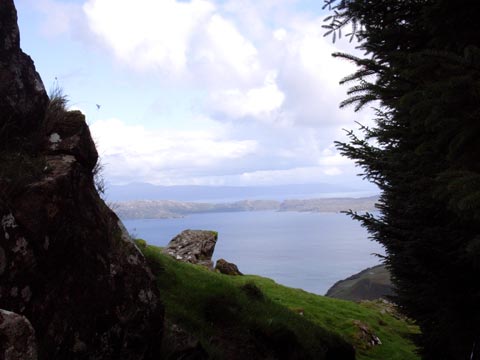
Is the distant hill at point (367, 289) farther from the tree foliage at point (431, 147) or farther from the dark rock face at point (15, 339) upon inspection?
the dark rock face at point (15, 339)

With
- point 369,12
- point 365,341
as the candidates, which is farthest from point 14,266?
point 365,341

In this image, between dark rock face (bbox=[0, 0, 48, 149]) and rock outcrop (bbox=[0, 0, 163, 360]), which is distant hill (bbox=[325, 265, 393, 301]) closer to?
rock outcrop (bbox=[0, 0, 163, 360])

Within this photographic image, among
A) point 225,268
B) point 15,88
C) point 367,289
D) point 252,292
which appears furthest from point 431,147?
point 367,289

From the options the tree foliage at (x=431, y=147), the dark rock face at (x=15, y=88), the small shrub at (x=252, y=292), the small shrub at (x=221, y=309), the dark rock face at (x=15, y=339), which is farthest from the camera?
the small shrub at (x=252, y=292)

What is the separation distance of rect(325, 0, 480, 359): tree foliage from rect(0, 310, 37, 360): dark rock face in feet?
15.7

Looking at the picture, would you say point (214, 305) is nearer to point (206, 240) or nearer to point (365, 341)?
point (365, 341)

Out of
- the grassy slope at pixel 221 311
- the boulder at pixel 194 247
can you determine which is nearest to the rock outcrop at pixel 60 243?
the grassy slope at pixel 221 311

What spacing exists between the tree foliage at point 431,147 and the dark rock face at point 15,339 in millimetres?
4774

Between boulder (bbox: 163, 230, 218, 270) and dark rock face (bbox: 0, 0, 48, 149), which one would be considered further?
boulder (bbox: 163, 230, 218, 270)

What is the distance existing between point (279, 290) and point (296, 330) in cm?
1617

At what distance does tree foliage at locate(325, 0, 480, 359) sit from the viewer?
15.4ft

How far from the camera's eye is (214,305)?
11516 millimetres

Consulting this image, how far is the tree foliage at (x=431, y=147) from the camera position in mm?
4707

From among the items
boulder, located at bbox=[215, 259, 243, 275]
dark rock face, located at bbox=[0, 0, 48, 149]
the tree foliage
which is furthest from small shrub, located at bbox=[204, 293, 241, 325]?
boulder, located at bbox=[215, 259, 243, 275]
